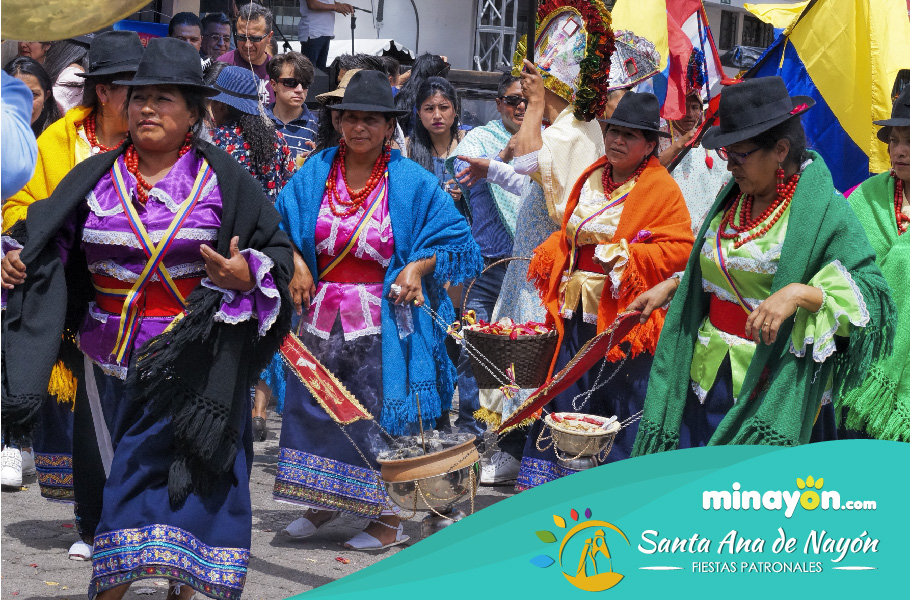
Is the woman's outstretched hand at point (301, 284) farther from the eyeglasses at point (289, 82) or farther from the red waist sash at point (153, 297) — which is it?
the eyeglasses at point (289, 82)

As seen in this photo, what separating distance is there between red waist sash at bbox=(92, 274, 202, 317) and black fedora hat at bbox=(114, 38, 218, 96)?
73 centimetres

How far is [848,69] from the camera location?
8.34m

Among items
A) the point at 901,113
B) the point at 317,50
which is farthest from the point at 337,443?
the point at 317,50

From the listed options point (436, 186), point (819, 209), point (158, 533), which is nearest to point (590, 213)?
point (436, 186)

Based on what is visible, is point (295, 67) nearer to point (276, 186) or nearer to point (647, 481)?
point (276, 186)

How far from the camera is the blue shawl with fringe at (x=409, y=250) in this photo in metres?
6.09

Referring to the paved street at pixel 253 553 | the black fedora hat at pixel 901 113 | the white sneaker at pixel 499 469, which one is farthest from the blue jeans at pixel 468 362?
the black fedora hat at pixel 901 113

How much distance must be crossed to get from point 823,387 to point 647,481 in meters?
0.87

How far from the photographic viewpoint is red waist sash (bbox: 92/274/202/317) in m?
4.58

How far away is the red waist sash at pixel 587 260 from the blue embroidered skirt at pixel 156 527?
7.97 feet

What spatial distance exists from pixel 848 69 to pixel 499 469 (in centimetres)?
364

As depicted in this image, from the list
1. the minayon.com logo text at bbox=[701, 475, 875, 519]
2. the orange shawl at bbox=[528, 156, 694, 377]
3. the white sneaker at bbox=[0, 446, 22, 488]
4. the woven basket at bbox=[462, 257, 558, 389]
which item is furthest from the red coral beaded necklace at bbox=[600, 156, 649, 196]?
the white sneaker at bbox=[0, 446, 22, 488]

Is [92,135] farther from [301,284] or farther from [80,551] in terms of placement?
[80,551]

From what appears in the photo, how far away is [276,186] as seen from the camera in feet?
24.7
